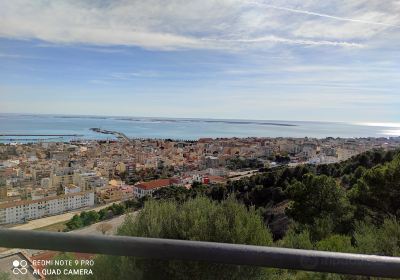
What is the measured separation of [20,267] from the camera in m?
1.38

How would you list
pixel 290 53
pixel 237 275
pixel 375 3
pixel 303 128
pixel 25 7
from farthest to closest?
pixel 303 128 < pixel 290 53 < pixel 375 3 < pixel 25 7 < pixel 237 275

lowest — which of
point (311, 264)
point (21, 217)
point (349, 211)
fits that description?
point (349, 211)

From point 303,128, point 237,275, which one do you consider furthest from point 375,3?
point 303,128

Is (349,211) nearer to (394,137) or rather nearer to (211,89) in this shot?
(394,137)

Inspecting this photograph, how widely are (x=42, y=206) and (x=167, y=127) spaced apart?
262 inches

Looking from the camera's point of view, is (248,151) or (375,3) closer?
(375,3)

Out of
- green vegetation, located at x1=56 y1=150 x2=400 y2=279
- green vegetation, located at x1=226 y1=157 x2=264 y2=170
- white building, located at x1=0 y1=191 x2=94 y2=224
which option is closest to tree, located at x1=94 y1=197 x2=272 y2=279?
green vegetation, located at x1=56 y1=150 x2=400 y2=279

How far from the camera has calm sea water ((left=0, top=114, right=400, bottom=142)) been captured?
15.5 ft

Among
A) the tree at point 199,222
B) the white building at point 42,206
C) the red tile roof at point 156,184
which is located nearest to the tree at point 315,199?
the red tile roof at point 156,184

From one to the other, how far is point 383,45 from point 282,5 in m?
2.83

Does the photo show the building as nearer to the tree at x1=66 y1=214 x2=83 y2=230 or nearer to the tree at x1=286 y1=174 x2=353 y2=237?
the tree at x1=66 y1=214 x2=83 y2=230

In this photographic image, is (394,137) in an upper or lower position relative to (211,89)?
lower

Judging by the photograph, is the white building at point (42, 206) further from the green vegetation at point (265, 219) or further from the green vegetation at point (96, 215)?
the green vegetation at point (265, 219)

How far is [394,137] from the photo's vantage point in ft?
35.1
